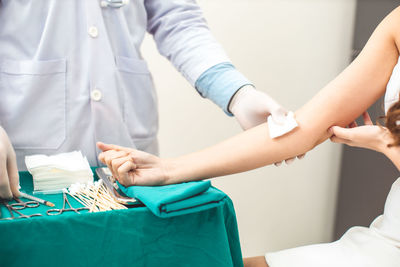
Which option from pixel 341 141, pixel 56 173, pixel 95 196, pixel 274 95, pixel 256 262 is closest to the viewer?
pixel 95 196

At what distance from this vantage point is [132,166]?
99 cm

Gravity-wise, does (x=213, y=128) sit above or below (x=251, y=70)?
below

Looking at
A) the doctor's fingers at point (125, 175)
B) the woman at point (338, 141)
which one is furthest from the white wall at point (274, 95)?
the doctor's fingers at point (125, 175)

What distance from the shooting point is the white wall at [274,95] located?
2559mm

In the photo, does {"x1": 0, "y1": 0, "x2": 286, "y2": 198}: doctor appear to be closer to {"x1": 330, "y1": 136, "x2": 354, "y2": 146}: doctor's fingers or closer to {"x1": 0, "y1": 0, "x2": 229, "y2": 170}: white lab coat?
{"x1": 0, "y1": 0, "x2": 229, "y2": 170}: white lab coat

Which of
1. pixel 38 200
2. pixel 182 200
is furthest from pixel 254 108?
pixel 38 200

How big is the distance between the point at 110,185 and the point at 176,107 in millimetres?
1610

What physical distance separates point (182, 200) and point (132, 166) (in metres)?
0.24

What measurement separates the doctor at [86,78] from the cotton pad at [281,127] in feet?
0.07

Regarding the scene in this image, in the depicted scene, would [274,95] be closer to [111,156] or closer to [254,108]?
[254,108]

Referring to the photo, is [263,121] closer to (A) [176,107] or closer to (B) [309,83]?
(A) [176,107]

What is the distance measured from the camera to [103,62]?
127cm

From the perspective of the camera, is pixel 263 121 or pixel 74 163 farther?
pixel 263 121

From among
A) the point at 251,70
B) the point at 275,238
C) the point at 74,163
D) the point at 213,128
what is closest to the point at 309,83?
the point at 251,70
